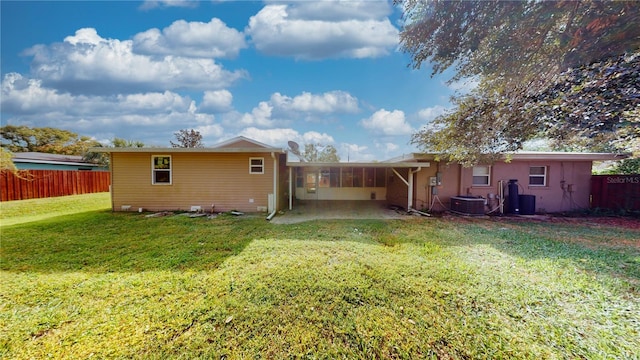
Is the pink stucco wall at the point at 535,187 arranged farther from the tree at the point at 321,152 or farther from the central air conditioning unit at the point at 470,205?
the tree at the point at 321,152

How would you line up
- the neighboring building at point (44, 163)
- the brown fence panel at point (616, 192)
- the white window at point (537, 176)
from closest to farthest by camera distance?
the brown fence panel at point (616, 192) → the white window at point (537, 176) → the neighboring building at point (44, 163)

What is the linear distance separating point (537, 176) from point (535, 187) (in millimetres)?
446

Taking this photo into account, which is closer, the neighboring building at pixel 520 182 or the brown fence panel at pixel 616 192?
the brown fence panel at pixel 616 192

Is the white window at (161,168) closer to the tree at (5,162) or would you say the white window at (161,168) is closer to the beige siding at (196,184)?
the beige siding at (196,184)

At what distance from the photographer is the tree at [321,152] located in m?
33.0

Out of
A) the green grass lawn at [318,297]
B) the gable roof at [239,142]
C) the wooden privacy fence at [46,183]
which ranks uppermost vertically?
the gable roof at [239,142]

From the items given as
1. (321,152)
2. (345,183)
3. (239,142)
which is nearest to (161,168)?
(239,142)

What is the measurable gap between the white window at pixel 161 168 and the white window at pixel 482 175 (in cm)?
1173

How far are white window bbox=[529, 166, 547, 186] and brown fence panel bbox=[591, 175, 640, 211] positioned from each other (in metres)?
1.80

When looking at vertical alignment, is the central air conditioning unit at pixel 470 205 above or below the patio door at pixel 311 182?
below

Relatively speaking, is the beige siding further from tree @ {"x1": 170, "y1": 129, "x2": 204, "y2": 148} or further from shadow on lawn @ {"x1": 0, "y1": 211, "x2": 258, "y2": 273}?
tree @ {"x1": 170, "y1": 129, "x2": 204, "y2": 148}

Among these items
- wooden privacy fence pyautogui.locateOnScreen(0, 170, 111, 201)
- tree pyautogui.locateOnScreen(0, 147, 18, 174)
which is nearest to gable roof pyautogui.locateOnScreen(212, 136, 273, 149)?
wooden privacy fence pyautogui.locateOnScreen(0, 170, 111, 201)


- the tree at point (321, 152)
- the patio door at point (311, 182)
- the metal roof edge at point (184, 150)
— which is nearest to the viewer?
the metal roof edge at point (184, 150)

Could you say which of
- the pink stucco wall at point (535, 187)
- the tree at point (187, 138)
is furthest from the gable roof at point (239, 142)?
the tree at point (187, 138)
